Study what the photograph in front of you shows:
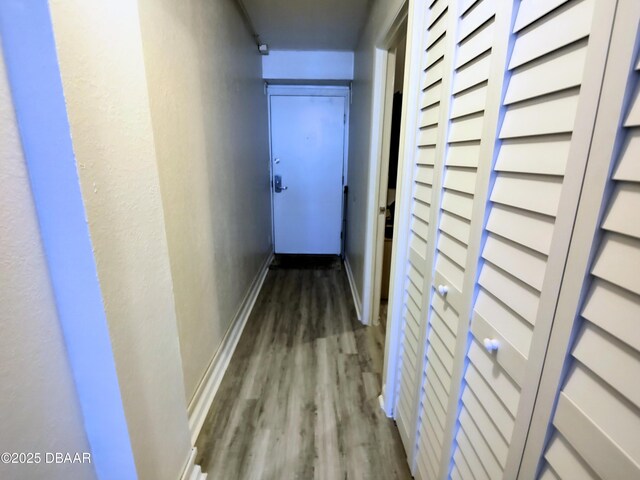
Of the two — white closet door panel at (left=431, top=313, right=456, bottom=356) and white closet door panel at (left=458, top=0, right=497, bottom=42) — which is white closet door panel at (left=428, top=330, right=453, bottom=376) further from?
white closet door panel at (left=458, top=0, right=497, bottom=42)

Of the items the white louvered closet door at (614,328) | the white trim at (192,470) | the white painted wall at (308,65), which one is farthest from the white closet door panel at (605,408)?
the white painted wall at (308,65)

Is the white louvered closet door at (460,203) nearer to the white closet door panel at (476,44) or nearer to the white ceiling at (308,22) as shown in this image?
the white closet door panel at (476,44)

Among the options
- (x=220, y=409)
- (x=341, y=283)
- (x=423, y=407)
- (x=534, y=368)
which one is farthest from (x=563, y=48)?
(x=341, y=283)

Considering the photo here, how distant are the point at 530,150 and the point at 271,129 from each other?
345 cm

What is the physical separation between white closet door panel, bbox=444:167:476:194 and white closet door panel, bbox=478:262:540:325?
22cm

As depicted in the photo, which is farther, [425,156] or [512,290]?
[425,156]

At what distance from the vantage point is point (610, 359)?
435 mm

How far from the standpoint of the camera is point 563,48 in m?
0.51

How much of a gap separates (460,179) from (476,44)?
0.33m

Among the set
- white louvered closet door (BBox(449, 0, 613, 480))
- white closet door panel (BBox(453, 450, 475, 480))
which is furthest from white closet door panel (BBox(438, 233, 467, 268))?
white closet door panel (BBox(453, 450, 475, 480))

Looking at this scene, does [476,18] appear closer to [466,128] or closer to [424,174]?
[466,128]

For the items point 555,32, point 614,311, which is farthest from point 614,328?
point 555,32

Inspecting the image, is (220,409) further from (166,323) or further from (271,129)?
(271,129)

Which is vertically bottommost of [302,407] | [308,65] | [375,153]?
[302,407]
